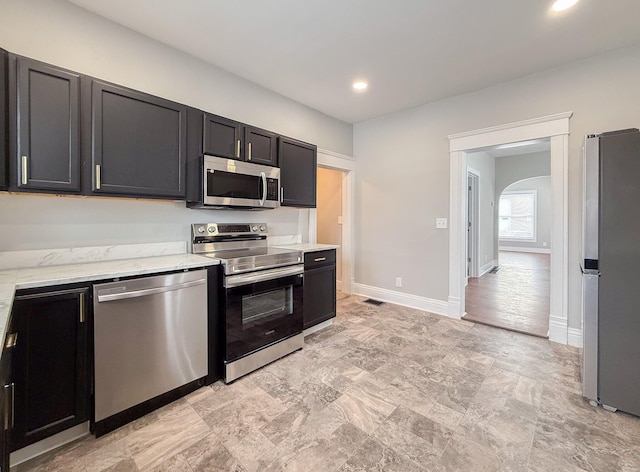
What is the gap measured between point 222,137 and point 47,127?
1140 mm

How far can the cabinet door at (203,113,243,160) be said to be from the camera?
94.7 inches

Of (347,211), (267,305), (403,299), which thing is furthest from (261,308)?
(347,211)

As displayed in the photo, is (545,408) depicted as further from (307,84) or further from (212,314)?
(307,84)

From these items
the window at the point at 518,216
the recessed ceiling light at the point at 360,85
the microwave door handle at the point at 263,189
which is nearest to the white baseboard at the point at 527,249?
the window at the point at 518,216

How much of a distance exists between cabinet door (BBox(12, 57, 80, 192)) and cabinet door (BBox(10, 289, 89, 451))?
28.2 inches

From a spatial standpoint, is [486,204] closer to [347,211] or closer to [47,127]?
[347,211]

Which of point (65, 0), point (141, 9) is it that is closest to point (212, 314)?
point (141, 9)

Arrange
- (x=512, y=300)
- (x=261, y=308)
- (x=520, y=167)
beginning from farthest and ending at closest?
(x=520, y=167) < (x=512, y=300) < (x=261, y=308)

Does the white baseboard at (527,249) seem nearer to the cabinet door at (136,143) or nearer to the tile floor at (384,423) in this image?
the tile floor at (384,423)

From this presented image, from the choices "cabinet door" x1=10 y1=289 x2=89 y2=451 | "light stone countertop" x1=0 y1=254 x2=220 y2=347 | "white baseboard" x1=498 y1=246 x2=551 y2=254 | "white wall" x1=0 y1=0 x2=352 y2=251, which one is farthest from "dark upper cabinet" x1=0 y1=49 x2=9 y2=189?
"white baseboard" x1=498 y1=246 x2=551 y2=254

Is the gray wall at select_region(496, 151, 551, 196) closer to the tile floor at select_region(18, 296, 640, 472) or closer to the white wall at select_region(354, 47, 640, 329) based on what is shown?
the white wall at select_region(354, 47, 640, 329)

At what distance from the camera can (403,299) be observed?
4.11 metres

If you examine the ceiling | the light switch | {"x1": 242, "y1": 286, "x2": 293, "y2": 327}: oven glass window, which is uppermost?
the ceiling

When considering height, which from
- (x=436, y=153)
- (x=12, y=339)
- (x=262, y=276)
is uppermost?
(x=436, y=153)
